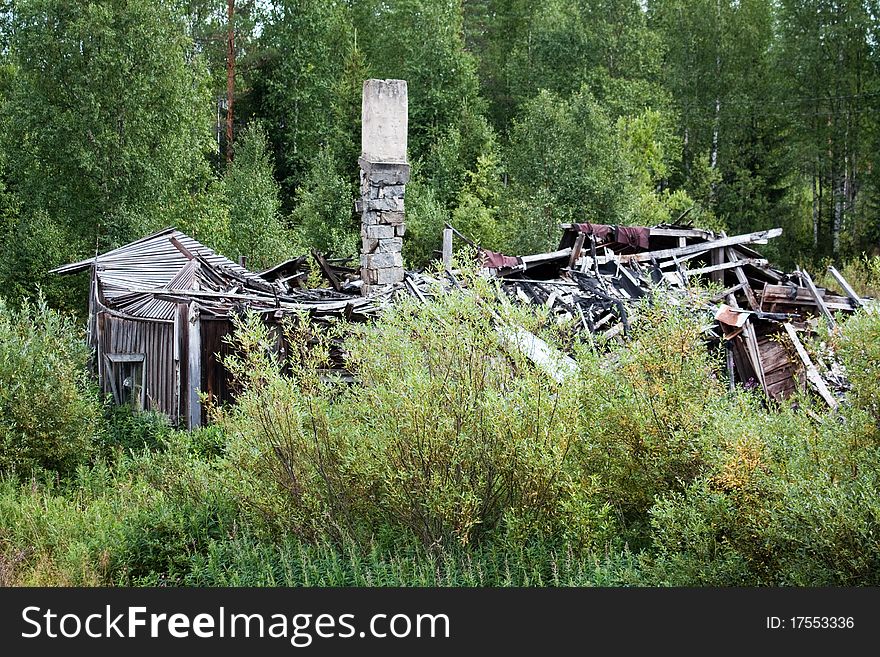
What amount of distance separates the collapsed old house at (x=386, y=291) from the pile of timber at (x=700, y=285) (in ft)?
0.09

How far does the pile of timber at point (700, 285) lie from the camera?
442 inches

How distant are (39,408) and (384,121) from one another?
6.41 m

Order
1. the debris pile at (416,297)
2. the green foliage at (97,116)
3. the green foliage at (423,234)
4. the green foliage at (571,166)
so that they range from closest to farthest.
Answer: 1. the debris pile at (416,297)
2. the green foliage at (97,116)
3. the green foliage at (423,234)
4. the green foliage at (571,166)

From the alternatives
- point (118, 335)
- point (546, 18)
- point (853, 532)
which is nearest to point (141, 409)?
point (118, 335)

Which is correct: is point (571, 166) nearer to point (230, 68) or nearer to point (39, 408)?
point (230, 68)

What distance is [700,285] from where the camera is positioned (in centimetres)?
1077

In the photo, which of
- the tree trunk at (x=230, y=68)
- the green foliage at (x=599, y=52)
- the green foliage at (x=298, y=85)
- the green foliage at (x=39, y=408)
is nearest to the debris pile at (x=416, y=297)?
the green foliage at (x=39, y=408)

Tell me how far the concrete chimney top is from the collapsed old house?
16 millimetres

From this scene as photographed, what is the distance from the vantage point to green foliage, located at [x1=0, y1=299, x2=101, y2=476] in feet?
32.6

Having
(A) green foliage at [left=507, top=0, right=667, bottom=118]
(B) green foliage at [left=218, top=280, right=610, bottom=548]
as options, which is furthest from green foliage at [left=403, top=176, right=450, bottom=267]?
(B) green foliage at [left=218, top=280, right=610, bottom=548]

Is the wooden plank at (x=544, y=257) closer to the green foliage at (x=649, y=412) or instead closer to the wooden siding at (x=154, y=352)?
the wooden siding at (x=154, y=352)

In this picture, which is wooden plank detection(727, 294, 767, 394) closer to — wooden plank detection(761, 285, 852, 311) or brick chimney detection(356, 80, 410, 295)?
wooden plank detection(761, 285, 852, 311)

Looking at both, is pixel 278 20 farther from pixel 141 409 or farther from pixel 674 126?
pixel 141 409

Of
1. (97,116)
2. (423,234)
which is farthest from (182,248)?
(423,234)
